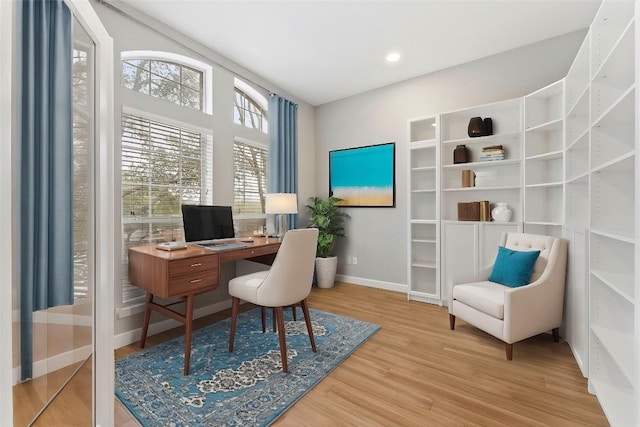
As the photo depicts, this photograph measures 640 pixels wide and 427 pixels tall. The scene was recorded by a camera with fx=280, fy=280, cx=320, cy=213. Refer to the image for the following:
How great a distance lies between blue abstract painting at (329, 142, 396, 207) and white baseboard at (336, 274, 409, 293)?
1.08 meters

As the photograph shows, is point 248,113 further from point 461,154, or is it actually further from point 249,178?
point 461,154

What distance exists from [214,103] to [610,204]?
3354 millimetres

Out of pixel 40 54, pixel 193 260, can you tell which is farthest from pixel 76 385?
pixel 40 54

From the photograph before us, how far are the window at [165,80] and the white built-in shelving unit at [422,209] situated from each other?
8.24 ft

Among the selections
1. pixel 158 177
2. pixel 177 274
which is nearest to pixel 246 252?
pixel 177 274

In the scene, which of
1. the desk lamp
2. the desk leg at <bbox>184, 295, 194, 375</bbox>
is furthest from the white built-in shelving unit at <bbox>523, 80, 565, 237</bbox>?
the desk leg at <bbox>184, 295, 194, 375</bbox>

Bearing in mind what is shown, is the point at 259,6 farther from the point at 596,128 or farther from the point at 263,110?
the point at 596,128

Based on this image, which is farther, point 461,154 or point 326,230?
point 326,230

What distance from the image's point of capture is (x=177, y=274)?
1.94 metres

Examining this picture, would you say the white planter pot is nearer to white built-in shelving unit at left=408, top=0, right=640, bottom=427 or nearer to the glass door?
white built-in shelving unit at left=408, top=0, right=640, bottom=427

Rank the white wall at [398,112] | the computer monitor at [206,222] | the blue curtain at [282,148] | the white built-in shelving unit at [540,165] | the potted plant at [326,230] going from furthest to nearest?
the potted plant at [326,230], the blue curtain at [282,148], the white wall at [398,112], the white built-in shelving unit at [540,165], the computer monitor at [206,222]

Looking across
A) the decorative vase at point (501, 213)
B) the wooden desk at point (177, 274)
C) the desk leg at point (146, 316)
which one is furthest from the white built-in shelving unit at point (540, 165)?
the desk leg at point (146, 316)

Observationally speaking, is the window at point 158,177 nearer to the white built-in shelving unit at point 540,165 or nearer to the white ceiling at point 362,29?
the white ceiling at point 362,29

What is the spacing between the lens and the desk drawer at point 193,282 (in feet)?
6.31
